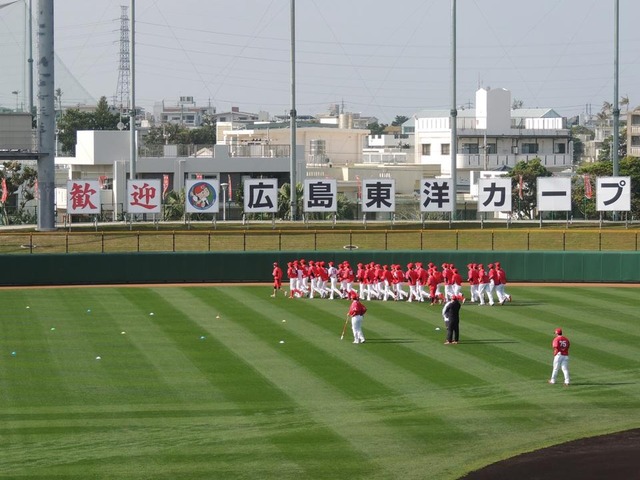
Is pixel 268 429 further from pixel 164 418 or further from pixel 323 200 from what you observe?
pixel 323 200

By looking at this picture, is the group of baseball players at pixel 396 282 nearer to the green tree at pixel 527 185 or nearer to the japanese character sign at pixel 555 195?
the japanese character sign at pixel 555 195

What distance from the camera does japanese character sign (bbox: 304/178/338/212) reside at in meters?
51.7

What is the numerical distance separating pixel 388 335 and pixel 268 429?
10.4m

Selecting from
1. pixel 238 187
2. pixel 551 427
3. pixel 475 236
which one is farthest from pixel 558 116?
pixel 551 427

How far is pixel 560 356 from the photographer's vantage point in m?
23.5

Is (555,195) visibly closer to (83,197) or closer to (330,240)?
(330,240)

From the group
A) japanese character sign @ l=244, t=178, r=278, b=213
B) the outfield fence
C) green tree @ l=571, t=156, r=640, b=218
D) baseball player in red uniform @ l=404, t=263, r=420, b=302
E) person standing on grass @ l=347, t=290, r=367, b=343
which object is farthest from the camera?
green tree @ l=571, t=156, r=640, b=218

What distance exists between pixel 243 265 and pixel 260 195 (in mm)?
7615

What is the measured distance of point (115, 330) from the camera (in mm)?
31125

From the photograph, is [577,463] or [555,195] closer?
[577,463]

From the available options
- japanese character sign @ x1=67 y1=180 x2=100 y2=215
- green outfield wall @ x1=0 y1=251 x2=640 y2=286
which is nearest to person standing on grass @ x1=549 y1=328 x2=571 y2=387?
green outfield wall @ x1=0 y1=251 x2=640 y2=286

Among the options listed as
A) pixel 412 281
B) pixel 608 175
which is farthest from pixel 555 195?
pixel 412 281

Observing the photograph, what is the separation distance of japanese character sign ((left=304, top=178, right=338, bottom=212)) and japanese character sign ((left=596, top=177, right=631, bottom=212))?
12143 millimetres

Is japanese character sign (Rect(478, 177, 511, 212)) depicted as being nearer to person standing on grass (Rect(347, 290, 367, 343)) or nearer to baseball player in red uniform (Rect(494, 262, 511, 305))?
baseball player in red uniform (Rect(494, 262, 511, 305))
